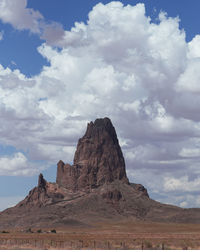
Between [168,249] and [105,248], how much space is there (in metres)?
7.98

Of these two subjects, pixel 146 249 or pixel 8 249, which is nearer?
pixel 146 249

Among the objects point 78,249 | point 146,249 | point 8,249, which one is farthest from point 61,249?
point 146,249

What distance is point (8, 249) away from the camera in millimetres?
60844

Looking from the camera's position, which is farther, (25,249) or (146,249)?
(25,249)

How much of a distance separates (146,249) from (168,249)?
341 centimetres

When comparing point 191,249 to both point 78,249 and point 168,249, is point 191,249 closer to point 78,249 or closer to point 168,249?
point 168,249

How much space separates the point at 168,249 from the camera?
5725 centimetres

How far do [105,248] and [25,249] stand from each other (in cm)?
1036

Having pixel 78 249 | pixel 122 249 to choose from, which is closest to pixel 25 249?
pixel 78 249

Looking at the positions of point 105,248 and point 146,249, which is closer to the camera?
point 146,249

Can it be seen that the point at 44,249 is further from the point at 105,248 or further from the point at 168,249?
the point at 168,249

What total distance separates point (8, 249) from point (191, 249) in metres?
23.1

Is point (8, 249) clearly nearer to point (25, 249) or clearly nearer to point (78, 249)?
point (25, 249)

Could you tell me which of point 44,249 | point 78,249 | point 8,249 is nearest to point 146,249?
point 78,249
